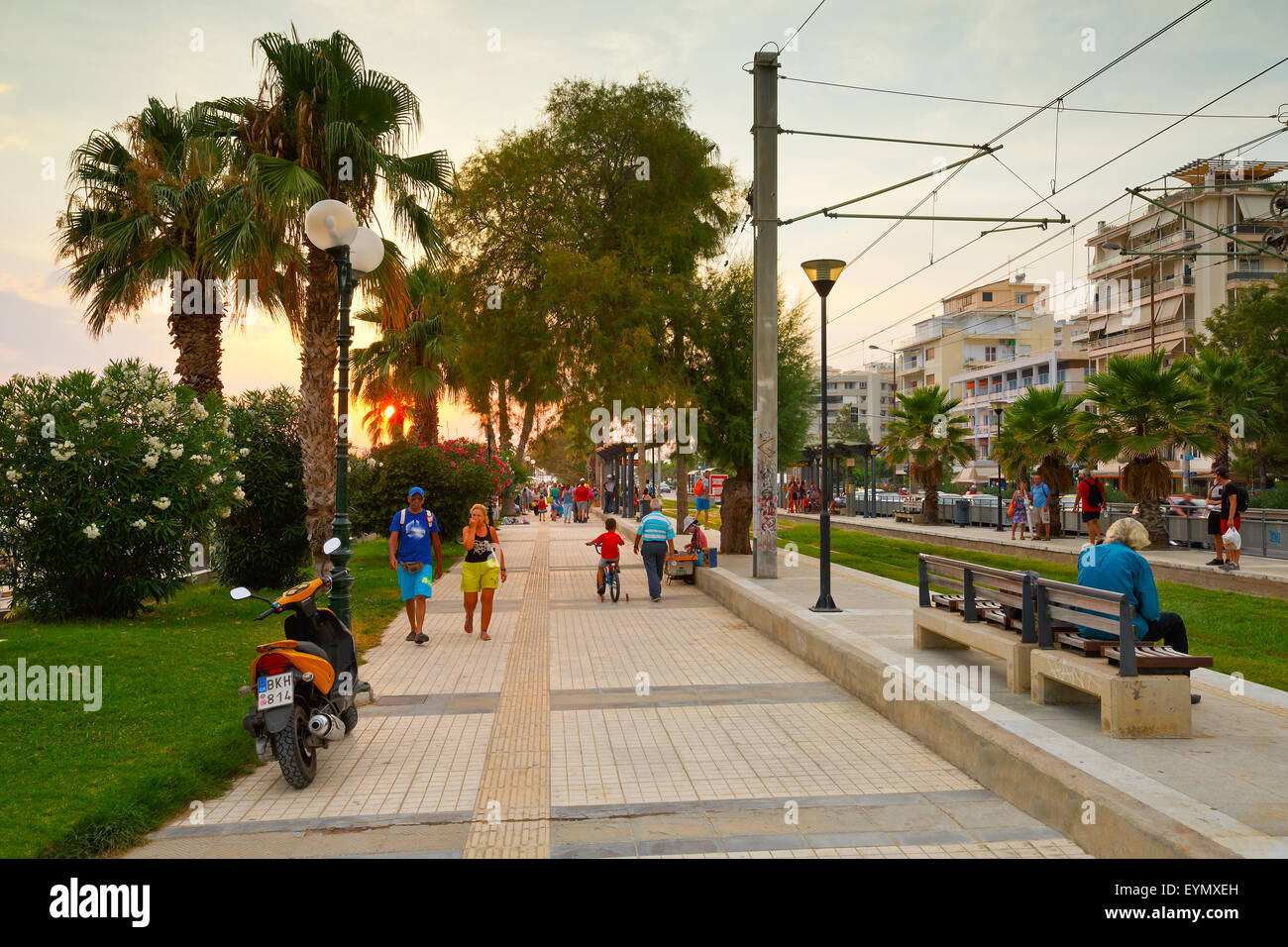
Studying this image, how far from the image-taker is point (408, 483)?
2462 centimetres

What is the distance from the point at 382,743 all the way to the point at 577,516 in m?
40.2

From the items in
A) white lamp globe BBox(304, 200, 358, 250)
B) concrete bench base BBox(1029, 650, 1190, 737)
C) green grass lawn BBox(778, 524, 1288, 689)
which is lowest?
green grass lawn BBox(778, 524, 1288, 689)

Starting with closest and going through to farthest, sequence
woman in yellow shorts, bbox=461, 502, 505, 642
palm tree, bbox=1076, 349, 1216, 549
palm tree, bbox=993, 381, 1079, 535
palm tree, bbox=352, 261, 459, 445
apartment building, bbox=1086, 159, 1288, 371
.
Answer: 1. woman in yellow shorts, bbox=461, 502, 505, 642
2. palm tree, bbox=1076, 349, 1216, 549
3. palm tree, bbox=993, 381, 1079, 535
4. palm tree, bbox=352, 261, 459, 445
5. apartment building, bbox=1086, 159, 1288, 371

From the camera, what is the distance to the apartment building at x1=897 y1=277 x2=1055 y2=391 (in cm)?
10219

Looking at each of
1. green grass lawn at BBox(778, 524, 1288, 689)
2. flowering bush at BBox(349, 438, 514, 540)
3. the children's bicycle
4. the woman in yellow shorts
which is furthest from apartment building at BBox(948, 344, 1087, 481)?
the woman in yellow shorts

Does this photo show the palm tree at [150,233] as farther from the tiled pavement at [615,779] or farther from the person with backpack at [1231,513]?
the person with backpack at [1231,513]

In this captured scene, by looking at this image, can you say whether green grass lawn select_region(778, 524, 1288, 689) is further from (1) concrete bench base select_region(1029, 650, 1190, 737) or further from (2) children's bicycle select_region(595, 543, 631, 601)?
(2) children's bicycle select_region(595, 543, 631, 601)

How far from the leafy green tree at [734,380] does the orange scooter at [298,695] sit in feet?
48.5

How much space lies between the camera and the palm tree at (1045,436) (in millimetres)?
30691

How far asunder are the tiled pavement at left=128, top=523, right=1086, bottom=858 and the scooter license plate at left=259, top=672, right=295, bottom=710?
57 cm

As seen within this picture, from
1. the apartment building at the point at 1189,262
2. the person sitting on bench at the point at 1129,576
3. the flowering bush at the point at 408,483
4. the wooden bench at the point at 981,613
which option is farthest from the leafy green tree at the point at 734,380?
the apartment building at the point at 1189,262

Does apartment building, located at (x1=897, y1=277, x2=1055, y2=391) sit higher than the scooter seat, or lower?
higher
